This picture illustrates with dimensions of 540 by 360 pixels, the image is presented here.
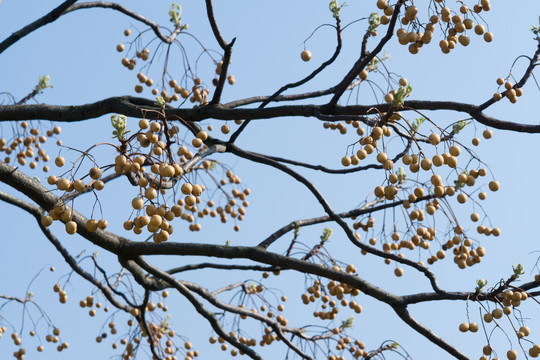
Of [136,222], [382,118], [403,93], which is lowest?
[136,222]

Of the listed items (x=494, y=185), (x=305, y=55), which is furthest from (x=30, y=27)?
(x=494, y=185)

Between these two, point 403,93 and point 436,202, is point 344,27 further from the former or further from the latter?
point 436,202

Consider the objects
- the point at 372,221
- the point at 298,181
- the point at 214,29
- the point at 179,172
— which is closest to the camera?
the point at 179,172

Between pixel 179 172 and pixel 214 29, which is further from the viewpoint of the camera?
pixel 214 29

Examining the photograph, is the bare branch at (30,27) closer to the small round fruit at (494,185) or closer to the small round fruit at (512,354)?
the small round fruit at (494,185)

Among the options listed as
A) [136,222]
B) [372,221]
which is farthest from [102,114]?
[372,221]

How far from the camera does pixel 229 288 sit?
6578 mm

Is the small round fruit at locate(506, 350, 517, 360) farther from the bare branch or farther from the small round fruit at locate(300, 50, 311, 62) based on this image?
the bare branch

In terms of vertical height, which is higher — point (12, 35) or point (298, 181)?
point (12, 35)

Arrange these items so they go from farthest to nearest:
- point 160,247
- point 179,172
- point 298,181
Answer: point 298,181
point 160,247
point 179,172

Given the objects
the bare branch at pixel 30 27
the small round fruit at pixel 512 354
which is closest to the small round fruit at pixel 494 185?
the small round fruit at pixel 512 354

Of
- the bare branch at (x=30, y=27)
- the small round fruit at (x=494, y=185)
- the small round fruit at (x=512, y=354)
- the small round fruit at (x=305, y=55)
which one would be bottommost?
the small round fruit at (x=512, y=354)

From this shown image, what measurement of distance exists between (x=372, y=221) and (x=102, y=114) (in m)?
2.62

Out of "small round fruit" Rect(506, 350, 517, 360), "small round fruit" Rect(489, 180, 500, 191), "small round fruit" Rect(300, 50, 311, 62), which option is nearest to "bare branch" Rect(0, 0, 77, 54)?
"small round fruit" Rect(300, 50, 311, 62)
